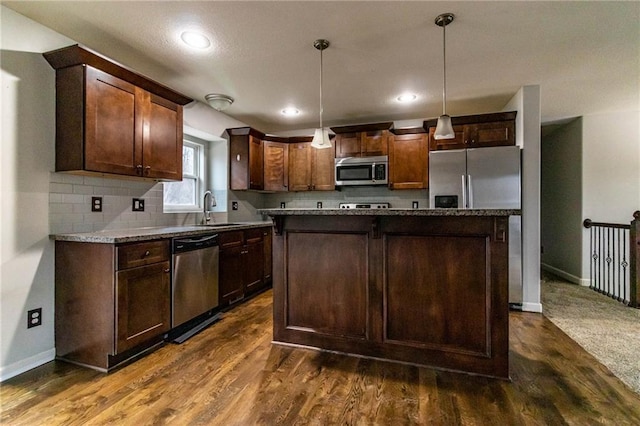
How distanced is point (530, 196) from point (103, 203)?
4.22 m

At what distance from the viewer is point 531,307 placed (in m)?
3.35

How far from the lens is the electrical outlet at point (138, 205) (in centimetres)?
295

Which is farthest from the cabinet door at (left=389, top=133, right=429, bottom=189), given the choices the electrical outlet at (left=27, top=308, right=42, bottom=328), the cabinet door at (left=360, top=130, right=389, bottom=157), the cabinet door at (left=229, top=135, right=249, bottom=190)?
the electrical outlet at (left=27, top=308, right=42, bottom=328)

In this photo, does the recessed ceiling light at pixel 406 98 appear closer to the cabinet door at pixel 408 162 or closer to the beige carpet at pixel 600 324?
the cabinet door at pixel 408 162

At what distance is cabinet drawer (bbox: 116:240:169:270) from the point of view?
6.97ft

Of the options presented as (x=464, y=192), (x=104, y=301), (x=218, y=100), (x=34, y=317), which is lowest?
(x=34, y=317)

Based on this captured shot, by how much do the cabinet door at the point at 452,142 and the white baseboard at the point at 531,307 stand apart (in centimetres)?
195

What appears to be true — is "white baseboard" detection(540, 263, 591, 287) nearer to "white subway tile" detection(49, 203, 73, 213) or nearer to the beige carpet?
the beige carpet

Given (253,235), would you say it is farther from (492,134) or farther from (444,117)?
(492,134)

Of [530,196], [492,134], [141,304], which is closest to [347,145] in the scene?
[492,134]

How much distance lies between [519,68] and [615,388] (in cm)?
266

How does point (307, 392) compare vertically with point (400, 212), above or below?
below

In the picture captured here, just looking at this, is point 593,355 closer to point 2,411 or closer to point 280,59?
point 280,59

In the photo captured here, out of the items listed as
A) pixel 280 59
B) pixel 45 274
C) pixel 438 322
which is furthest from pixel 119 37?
pixel 438 322
